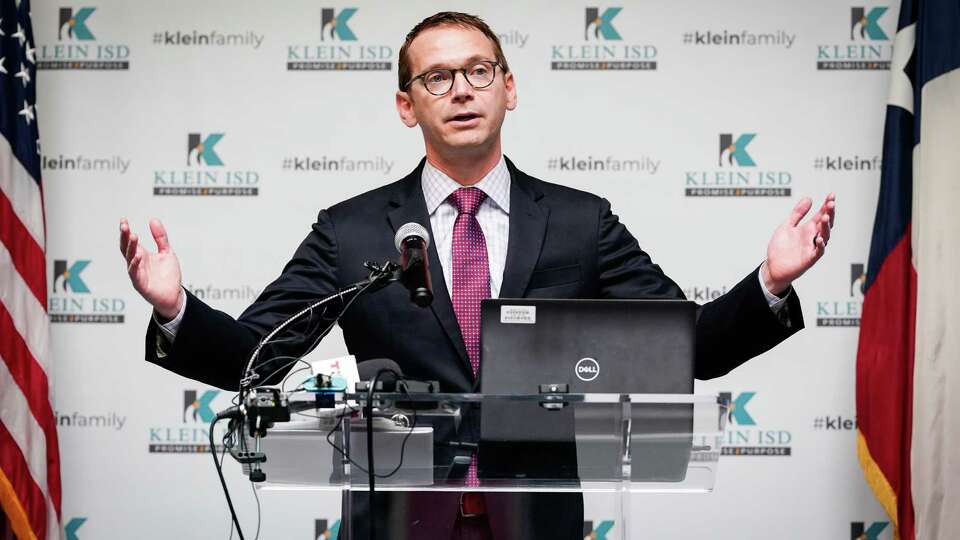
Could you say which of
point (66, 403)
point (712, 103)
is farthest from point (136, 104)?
point (712, 103)

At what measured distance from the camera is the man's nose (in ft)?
9.20

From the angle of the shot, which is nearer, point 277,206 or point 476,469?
point 476,469

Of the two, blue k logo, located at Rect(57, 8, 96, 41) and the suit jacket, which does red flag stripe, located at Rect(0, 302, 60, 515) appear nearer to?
blue k logo, located at Rect(57, 8, 96, 41)

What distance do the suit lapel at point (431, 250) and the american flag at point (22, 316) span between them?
2.32 metres

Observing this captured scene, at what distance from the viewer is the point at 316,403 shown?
1974 millimetres

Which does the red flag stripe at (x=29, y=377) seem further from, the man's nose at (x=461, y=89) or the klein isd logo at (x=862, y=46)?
the klein isd logo at (x=862, y=46)

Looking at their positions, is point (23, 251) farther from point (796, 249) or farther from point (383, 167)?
point (796, 249)

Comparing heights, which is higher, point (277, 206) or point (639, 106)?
point (639, 106)

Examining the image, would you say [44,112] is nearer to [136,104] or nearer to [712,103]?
[136,104]

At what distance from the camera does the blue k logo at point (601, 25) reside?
192 inches

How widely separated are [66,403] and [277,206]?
1.22 metres

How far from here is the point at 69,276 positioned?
488 cm

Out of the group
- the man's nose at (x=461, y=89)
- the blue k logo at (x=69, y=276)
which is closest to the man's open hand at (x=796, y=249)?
the man's nose at (x=461, y=89)

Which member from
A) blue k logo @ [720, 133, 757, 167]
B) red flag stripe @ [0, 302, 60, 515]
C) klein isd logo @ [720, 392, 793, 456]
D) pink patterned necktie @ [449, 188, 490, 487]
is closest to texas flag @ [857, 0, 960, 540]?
klein isd logo @ [720, 392, 793, 456]
